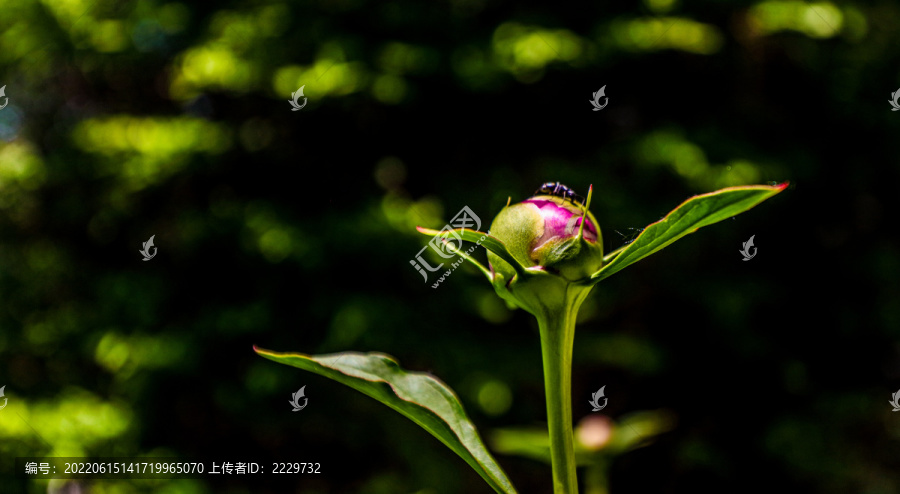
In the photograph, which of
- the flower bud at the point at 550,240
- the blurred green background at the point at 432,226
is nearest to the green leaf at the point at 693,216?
the flower bud at the point at 550,240

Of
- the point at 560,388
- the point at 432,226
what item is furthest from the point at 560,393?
the point at 432,226

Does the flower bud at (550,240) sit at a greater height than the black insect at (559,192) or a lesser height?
lesser

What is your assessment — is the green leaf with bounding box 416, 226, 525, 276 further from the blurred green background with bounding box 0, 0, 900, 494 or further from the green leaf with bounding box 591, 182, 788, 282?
the blurred green background with bounding box 0, 0, 900, 494

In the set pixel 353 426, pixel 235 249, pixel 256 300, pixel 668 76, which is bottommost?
pixel 353 426

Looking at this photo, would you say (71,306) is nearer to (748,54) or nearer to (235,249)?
(235,249)

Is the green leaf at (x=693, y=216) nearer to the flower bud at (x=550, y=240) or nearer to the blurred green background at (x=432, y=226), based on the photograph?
the flower bud at (x=550, y=240)

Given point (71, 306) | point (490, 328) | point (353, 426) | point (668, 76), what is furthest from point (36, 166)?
point (668, 76)
